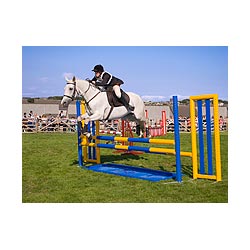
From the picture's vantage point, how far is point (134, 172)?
21.7ft

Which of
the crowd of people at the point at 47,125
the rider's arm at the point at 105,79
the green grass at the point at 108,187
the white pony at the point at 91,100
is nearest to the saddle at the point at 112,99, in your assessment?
the white pony at the point at 91,100

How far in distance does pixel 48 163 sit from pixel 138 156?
2427mm

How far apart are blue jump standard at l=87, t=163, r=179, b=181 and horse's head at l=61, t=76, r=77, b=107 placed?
5.15 feet

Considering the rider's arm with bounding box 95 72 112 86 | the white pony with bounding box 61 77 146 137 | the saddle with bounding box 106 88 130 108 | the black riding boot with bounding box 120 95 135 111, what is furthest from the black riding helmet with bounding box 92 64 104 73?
the black riding boot with bounding box 120 95 135 111

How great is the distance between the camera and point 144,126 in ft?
26.1

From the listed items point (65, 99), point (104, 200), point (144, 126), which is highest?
point (65, 99)

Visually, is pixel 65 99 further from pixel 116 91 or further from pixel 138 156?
pixel 138 156

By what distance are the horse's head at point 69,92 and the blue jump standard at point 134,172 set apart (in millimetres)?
1569

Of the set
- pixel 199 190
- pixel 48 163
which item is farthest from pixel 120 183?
pixel 48 163

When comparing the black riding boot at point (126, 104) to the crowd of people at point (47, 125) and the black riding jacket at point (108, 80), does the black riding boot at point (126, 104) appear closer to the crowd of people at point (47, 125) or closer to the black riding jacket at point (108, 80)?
the black riding jacket at point (108, 80)

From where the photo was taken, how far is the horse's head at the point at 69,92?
21.4 feet

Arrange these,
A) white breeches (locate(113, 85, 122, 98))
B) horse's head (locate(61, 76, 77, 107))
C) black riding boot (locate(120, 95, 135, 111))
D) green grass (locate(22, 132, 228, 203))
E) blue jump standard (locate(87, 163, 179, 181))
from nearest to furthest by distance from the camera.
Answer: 1. green grass (locate(22, 132, 228, 203))
2. blue jump standard (locate(87, 163, 179, 181))
3. horse's head (locate(61, 76, 77, 107))
4. white breeches (locate(113, 85, 122, 98))
5. black riding boot (locate(120, 95, 135, 111))

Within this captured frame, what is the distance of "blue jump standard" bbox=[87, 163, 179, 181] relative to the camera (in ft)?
19.9

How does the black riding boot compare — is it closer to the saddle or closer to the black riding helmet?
→ the saddle
